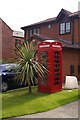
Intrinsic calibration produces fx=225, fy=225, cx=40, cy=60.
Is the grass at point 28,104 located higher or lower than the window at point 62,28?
lower

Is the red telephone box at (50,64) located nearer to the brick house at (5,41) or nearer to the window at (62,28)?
the window at (62,28)

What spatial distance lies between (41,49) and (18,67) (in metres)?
1.79

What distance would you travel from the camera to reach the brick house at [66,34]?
19470 millimetres

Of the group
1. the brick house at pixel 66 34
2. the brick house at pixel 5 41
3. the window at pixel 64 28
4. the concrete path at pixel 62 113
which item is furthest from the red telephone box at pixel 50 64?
→ the brick house at pixel 5 41

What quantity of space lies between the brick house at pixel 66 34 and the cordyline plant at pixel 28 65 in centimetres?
722

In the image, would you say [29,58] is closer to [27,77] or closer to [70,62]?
[27,77]

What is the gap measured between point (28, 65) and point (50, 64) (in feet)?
4.32

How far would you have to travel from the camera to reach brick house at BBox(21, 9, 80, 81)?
767 inches

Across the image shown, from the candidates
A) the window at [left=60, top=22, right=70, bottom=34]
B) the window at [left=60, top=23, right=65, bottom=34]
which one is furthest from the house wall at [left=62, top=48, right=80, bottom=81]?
the window at [left=60, top=23, right=65, bottom=34]

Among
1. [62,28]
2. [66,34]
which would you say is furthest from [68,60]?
[62,28]

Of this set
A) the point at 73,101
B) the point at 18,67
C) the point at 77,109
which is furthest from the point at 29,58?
the point at 77,109

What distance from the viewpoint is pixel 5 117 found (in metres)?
7.33

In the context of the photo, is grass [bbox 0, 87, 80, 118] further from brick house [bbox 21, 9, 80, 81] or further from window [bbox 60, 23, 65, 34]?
window [bbox 60, 23, 65, 34]

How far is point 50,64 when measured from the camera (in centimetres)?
1195
